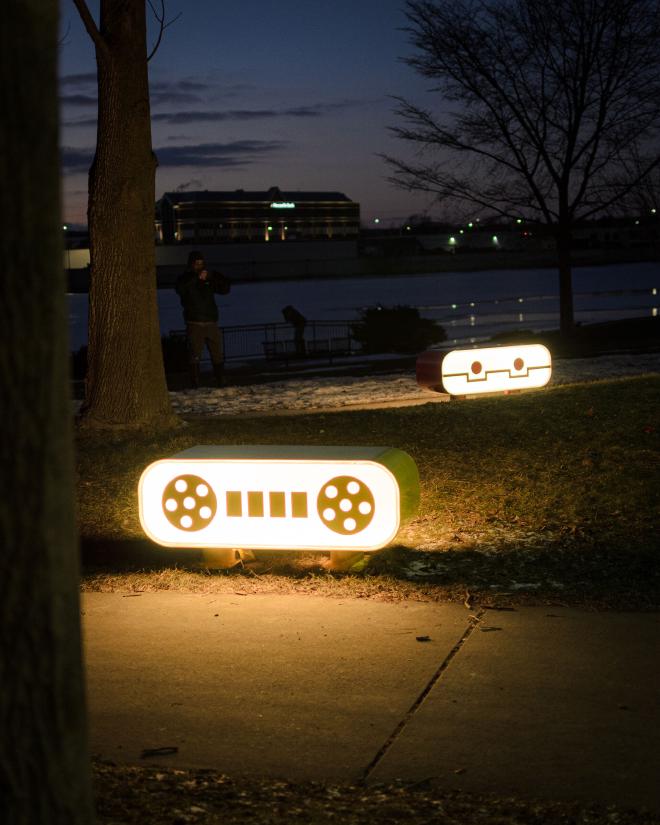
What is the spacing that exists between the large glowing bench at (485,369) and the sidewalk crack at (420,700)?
786 centimetres

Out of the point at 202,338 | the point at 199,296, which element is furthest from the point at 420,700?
the point at 202,338

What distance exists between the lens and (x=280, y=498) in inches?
250

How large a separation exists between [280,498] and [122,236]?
585cm

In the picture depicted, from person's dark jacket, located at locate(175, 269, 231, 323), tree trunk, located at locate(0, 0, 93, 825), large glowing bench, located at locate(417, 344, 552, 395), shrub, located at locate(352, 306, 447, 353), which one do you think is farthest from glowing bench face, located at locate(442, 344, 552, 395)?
shrub, located at locate(352, 306, 447, 353)

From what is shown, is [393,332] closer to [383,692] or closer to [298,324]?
[298,324]

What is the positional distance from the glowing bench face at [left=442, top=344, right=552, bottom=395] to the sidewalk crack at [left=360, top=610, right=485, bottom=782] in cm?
789

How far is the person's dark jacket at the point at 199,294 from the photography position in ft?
51.9

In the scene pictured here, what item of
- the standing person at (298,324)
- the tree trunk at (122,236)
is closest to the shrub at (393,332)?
the standing person at (298,324)

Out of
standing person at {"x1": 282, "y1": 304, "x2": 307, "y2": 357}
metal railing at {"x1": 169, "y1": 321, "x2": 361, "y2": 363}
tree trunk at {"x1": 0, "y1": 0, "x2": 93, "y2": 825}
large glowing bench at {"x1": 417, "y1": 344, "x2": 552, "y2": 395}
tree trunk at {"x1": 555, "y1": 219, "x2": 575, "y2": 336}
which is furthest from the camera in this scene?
metal railing at {"x1": 169, "y1": 321, "x2": 361, "y2": 363}

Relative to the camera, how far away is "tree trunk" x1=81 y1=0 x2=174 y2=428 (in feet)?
37.3

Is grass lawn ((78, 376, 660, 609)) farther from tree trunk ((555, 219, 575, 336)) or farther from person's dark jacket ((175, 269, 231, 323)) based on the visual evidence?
tree trunk ((555, 219, 575, 336))

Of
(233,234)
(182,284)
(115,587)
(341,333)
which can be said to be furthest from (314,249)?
(115,587)

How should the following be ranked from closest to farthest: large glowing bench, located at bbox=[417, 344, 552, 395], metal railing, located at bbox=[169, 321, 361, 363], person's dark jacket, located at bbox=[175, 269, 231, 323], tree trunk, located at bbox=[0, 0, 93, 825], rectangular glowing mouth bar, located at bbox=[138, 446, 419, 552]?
tree trunk, located at bbox=[0, 0, 93, 825] → rectangular glowing mouth bar, located at bbox=[138, 446, 419, 552] → large glowing bench, located at bbox=[417, 344, 552, 395] → person's dark jacket, located at bbox=[175, 269, 231, 323] → metal railing, located at bbox=[169, 321, 361, 363]

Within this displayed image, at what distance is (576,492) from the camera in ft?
26.5
